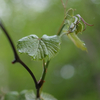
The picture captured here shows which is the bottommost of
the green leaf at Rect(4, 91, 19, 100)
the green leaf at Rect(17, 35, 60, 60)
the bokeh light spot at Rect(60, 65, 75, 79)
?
the bokeh light spot at Rect(60, 65, 75, 79)

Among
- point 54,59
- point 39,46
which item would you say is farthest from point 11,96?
point 54,59

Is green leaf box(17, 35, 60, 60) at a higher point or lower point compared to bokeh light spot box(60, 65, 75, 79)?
higher

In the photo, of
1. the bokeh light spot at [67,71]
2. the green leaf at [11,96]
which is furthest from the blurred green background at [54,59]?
the green leaf at [11,96]

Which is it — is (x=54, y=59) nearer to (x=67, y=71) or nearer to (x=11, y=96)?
(x=67, y=71)

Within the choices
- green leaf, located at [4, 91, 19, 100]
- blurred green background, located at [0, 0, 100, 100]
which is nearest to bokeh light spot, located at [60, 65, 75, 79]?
blurred green background, located at [0, 0, 100, 100]

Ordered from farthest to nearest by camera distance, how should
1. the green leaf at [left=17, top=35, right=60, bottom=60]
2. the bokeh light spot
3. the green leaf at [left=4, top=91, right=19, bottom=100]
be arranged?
the bokeh light spot < the green leaf at [left=4, top=91, right=19, bottom=100] < the green leaf at [left=17, top=35, right=60, bottom=60]

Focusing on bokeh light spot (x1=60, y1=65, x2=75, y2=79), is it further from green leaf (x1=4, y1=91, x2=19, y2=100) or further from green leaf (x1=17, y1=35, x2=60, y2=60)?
green leaf (x1=17, y1=35, x2=60, y2=60)

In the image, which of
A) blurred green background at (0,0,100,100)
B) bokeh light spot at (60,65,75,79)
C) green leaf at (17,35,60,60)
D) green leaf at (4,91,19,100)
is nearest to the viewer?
green leaf at (17,35,60,60)
